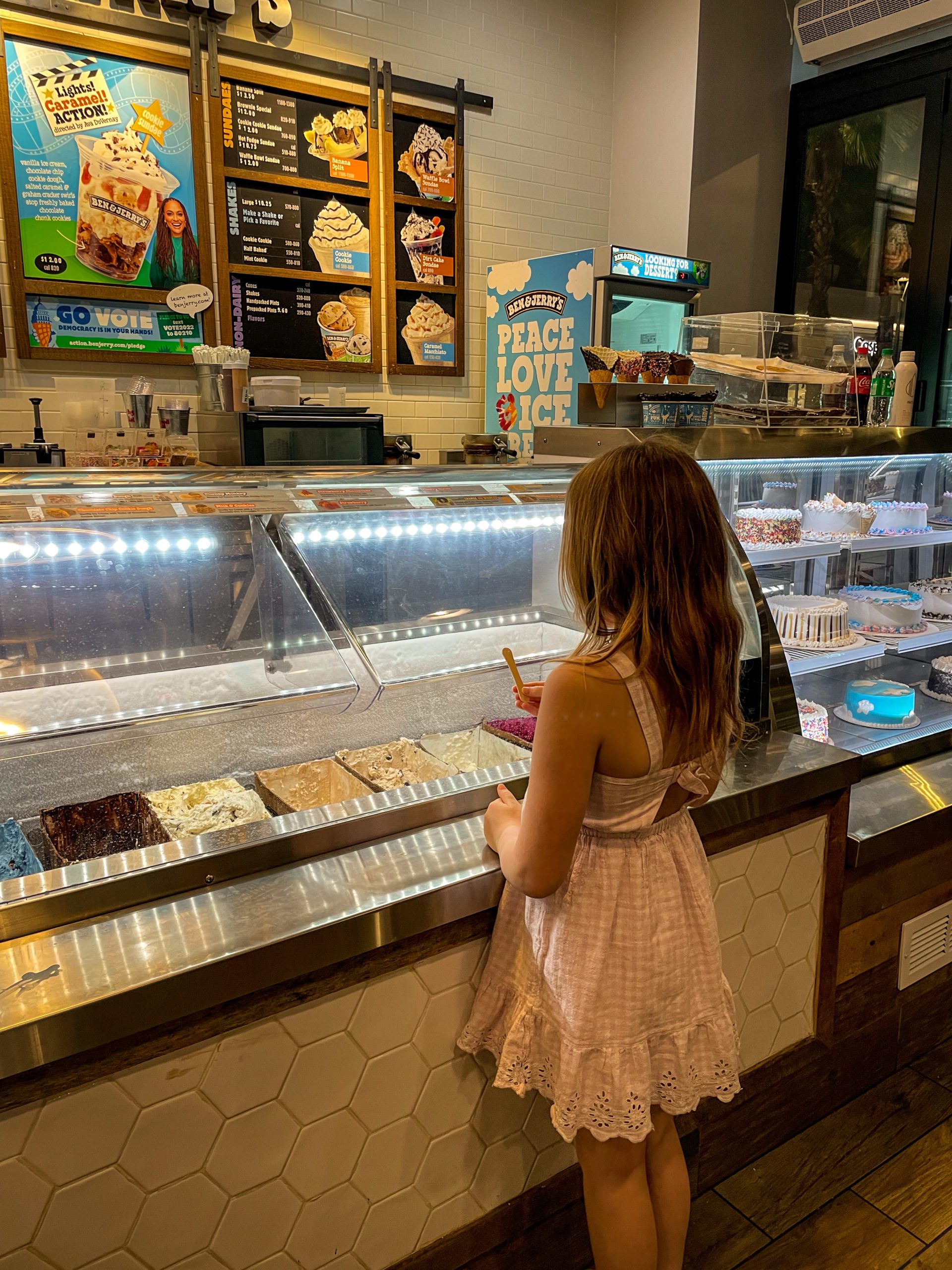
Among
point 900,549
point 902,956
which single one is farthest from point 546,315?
point 902,956

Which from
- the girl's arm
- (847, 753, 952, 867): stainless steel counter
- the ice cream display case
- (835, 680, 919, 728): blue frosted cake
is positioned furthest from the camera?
(835, 680, 919, 728): blue frosted cake

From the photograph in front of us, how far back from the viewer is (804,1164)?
7.45 ft

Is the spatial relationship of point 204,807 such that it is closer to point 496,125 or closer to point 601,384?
point 601,384

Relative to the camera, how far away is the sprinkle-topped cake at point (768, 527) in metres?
2.75

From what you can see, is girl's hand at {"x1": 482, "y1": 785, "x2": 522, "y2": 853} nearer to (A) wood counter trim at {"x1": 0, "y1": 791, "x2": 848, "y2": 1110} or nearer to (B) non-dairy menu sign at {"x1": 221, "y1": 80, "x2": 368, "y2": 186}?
(A) wood counter trim at {"x1": 0, "y1": 791, "x2": 848, "y2": 1110}

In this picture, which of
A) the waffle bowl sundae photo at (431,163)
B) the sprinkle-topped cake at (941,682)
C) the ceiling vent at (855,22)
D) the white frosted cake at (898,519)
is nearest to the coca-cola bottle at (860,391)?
the white frosted cake at (898,519)

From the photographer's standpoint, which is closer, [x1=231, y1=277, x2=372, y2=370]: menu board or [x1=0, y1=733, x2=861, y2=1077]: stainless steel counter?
[x1=0, y1=733, x2=861, y2=1077]: stainless steel counter

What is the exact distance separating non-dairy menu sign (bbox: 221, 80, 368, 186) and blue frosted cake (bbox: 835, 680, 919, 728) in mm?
3690

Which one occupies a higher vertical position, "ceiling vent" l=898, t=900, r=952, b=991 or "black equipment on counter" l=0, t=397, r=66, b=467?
"black equipment on counter" l=0, t=397, r=66, b=467

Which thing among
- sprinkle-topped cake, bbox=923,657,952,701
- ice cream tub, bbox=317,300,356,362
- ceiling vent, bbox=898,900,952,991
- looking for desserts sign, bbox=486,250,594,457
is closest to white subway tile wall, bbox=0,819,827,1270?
ceiling vent, bbox=898,900,952,991

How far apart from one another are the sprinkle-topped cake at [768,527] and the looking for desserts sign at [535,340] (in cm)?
203

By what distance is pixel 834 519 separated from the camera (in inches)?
115

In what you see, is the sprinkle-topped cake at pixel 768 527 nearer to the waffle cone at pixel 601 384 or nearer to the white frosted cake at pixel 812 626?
the white frosted cake at pixel 812 626

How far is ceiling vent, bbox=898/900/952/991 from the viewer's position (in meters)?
2.51
